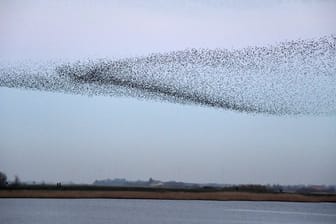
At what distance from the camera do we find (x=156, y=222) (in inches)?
866

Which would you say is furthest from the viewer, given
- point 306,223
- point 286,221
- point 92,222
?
point 286,221

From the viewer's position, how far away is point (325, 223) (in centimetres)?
2333

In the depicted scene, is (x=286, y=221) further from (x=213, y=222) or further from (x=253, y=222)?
(x=213, y=222)

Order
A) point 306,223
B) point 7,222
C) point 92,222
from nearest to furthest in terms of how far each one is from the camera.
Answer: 1. point 7,222
2. point 92,222
3. point 306,223

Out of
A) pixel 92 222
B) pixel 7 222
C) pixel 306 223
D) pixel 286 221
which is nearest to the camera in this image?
pixel 7 222

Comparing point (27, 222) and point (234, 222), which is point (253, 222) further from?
point (27, 222)

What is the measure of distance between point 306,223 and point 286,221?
76.9 inches

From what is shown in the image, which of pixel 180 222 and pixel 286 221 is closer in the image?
pixel 180 222

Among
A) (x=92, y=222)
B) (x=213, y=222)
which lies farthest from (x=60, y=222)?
(x=213, y=222)

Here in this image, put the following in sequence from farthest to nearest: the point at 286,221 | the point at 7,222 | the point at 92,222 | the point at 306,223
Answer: the point at 286,221 → the point at 306,223 → the point at 92,222 → the point at 7,222

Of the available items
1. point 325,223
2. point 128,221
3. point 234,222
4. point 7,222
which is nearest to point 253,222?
point 234,222

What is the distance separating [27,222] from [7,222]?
733mm

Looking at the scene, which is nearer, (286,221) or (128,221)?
(128,221)

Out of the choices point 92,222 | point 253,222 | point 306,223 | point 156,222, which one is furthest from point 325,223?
point 92,222
